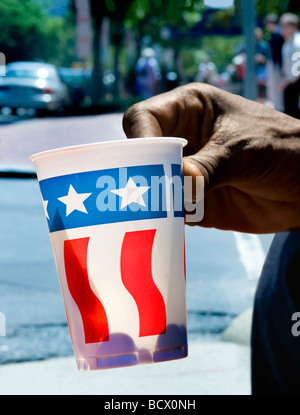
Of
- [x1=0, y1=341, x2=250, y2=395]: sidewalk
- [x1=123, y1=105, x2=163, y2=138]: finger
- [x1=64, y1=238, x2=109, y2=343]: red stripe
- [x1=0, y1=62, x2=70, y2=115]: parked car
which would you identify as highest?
[x1=123, y1=105, x2=163, y2=138]: finger

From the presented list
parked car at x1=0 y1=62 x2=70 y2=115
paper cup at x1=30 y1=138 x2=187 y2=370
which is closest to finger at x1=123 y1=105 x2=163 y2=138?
paper cup at x1=30 y1=138 x2=187 y2=370

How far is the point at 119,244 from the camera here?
920mm

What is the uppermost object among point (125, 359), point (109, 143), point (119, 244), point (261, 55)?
point (109, 143)

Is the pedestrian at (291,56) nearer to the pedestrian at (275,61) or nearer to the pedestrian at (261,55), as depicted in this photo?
the pedestrian at (261,55)

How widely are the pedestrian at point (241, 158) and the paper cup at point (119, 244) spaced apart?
0.08 metres

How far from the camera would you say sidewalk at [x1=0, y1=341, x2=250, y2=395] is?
2.98m

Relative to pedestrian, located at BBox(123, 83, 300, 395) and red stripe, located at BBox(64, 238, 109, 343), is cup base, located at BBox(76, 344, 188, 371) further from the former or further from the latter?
pedestrian, located at BBox(123, 83, 300, 395)

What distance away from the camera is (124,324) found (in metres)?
0.96

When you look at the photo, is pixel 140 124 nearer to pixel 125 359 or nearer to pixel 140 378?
pixel 125 359

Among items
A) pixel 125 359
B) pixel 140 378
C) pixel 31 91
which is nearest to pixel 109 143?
pixel 125 359

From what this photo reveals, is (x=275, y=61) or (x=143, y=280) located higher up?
(x=143, y=280)

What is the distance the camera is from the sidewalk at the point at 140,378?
2.98 metres

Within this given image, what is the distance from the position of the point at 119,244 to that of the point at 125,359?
150 millimetres

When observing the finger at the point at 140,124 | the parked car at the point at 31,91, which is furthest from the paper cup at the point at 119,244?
the parked car at the point at 31,91
